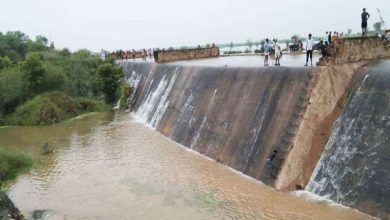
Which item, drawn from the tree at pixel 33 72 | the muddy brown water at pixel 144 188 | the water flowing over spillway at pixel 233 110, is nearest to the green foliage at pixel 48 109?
the tree at pixel 33 72

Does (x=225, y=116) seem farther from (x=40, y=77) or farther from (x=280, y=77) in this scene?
(x=40, y=77)

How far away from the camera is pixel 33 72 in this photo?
36.8 m

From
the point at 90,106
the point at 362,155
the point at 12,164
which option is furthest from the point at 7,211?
the point at 90,106

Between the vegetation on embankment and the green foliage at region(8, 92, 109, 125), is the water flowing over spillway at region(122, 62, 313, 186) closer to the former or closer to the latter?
the green foliage at region(8, 92, 109, 125)

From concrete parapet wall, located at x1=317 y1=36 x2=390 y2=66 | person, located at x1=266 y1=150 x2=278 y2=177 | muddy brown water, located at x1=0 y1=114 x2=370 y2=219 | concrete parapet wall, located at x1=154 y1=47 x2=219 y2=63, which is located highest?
concrete parapet wall, located at x1=317 y1=36 x2=390 y2=66

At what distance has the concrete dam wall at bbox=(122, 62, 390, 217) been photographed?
15031 millimetres

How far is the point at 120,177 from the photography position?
59.9ft

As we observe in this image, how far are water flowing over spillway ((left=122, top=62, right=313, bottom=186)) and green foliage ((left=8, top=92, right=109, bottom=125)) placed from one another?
808 cm

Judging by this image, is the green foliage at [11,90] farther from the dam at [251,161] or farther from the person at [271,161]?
the person at [271,161]

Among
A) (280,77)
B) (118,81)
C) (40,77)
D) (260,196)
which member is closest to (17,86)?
(40,77)

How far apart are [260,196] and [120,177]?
6.59 m

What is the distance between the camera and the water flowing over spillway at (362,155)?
1262cm

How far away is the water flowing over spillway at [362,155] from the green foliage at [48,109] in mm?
23765

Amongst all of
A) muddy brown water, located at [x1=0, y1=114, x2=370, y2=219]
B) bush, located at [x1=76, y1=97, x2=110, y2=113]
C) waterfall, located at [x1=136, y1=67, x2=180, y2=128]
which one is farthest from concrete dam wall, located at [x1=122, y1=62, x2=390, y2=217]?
bush, located at [x1=76, y1=97, x2=110, y2=113]
